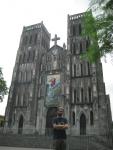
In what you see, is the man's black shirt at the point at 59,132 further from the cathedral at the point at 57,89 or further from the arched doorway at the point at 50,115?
the arched doorway at the point at 50,115

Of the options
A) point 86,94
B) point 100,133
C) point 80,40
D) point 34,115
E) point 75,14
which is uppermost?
point 75,14

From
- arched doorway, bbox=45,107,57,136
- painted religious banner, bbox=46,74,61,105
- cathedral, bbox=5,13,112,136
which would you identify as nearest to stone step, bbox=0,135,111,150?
cathedral, bbox=5,13,112,136

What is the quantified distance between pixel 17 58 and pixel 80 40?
46.2ft

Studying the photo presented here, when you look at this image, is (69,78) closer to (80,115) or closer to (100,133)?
(80,115)

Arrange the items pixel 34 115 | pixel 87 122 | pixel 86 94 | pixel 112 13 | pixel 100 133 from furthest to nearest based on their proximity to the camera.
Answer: pixel 34 115 → pixel 86 94 → pixel 87 122 → pixel 100 133 → pixel 112 13

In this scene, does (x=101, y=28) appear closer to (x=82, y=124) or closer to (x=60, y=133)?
(x=60, y=133)

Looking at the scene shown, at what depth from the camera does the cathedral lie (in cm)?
2694

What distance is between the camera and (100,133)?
2472 centimetres

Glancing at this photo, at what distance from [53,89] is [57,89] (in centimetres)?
75

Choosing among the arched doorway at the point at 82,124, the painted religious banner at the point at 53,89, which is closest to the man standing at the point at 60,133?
the arched doorway at the point at 82,124

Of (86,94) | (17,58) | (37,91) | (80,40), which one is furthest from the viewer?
(17,58)

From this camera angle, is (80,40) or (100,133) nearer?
(100,133)

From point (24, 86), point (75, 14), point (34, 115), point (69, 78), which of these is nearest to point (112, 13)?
point (69, 78)

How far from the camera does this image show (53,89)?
30688 millimetres
